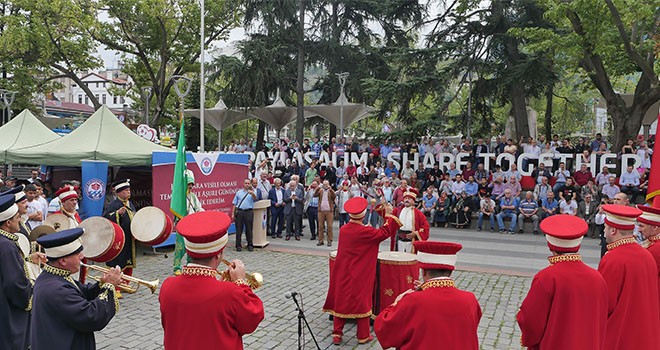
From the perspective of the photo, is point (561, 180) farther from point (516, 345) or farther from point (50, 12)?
point (50, 12)

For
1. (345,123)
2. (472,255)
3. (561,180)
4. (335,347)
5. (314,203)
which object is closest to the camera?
(335,347)

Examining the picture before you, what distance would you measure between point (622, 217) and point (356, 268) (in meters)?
3.38

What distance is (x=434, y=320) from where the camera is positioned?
373cm

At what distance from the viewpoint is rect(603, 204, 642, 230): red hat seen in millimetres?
4922

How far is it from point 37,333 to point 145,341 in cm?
337

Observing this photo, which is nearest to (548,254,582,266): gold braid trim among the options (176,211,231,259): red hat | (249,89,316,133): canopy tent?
(176,211,231,259): red hat

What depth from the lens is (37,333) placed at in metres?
4.02

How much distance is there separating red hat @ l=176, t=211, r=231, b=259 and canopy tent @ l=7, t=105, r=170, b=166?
10.6 meters

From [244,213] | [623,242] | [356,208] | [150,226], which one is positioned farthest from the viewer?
[244,213]

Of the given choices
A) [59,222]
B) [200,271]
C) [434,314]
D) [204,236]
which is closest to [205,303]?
[200,271]

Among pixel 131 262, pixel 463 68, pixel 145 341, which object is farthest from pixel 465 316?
pixel 463 68

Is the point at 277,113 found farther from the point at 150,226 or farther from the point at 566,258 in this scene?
the point at 566,258

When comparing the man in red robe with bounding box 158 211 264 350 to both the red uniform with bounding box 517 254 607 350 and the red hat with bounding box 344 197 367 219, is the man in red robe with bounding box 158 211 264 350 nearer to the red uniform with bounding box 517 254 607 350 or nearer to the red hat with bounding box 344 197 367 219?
the red uniform with bounding box 517 254 607 350

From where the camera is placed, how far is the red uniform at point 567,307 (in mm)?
4129
